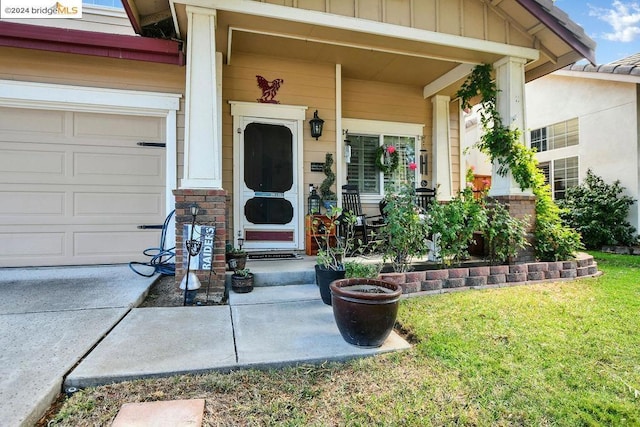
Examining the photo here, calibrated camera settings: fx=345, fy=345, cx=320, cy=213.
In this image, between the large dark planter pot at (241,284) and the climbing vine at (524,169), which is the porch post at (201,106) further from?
the climbing vine at (524,169)

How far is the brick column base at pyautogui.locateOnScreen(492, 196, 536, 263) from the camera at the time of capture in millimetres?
4379

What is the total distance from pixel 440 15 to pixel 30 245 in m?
5.76

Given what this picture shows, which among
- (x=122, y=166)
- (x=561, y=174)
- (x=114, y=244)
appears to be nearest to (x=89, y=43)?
(x=122, y=166)

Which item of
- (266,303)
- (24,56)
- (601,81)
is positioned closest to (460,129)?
(601,81)

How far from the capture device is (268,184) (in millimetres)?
5113

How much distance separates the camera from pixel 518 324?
270cm

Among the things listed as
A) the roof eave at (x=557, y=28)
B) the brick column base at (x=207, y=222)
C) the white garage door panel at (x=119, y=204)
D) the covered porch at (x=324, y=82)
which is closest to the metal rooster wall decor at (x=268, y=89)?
the covered porch at (x=324, y=82)

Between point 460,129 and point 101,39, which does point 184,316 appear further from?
point 460,129

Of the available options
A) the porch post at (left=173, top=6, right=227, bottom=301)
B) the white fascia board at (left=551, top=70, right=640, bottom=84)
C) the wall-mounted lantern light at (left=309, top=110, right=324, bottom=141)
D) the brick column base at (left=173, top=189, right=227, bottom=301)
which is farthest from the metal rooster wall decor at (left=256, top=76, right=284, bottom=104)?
the white fascia board at (left=551, top=70, right=640, bottom=84)

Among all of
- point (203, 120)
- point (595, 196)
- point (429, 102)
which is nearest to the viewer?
point (203, 120)

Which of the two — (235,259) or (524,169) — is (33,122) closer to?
(235,259)

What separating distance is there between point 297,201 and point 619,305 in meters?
3.83

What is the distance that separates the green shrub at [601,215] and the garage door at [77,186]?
7.61m

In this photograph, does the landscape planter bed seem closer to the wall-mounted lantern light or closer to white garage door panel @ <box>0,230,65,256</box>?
the wall-mounted lantern light
